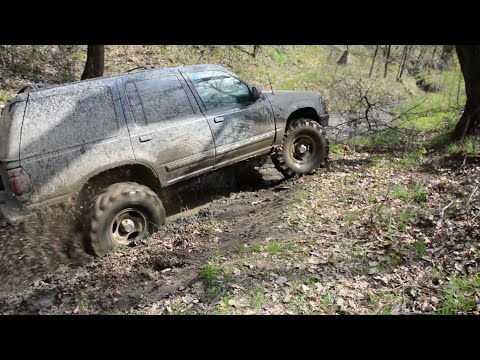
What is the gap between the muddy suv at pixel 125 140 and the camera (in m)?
4.60

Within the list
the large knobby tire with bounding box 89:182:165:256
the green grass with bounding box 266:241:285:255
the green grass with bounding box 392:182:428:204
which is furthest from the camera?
the green grass with bounding box 392:182:428:204

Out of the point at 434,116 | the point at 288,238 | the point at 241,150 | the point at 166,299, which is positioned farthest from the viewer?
the point at 434,116

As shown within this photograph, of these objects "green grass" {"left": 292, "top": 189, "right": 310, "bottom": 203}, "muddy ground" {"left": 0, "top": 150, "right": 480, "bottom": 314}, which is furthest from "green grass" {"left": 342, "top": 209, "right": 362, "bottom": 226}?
"green grass" {"left": 292, "top": 189, "right": 310, "bottom": 203}

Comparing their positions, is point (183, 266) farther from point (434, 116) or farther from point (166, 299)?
point (434, 116)

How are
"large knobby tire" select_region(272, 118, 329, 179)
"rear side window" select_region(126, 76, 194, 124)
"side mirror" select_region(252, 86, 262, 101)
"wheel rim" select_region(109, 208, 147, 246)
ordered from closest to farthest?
"wheel rim" select_region(109, 208, 147, 246)
"rear side window" select_region(126, 76, 194, 124)
"side mirror" select_region(252, 86, 262, 101)
"large knobby tire" select_region(272, 118, 329, 179)

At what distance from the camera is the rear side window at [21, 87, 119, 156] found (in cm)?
459

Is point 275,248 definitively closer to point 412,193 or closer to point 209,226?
point 209,226

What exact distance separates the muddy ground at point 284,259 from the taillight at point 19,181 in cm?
47

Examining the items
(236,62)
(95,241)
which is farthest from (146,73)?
(236,62)

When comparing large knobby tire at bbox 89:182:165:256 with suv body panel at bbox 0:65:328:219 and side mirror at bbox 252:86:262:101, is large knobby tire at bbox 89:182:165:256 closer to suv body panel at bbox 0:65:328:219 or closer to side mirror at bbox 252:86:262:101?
suv body panel at bbox 0:65:328:219

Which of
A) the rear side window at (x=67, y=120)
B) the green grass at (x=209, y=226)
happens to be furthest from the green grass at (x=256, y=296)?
the rear side window at (x=67, y=120)

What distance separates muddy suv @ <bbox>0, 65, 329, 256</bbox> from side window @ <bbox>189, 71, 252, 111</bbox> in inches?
0.6
